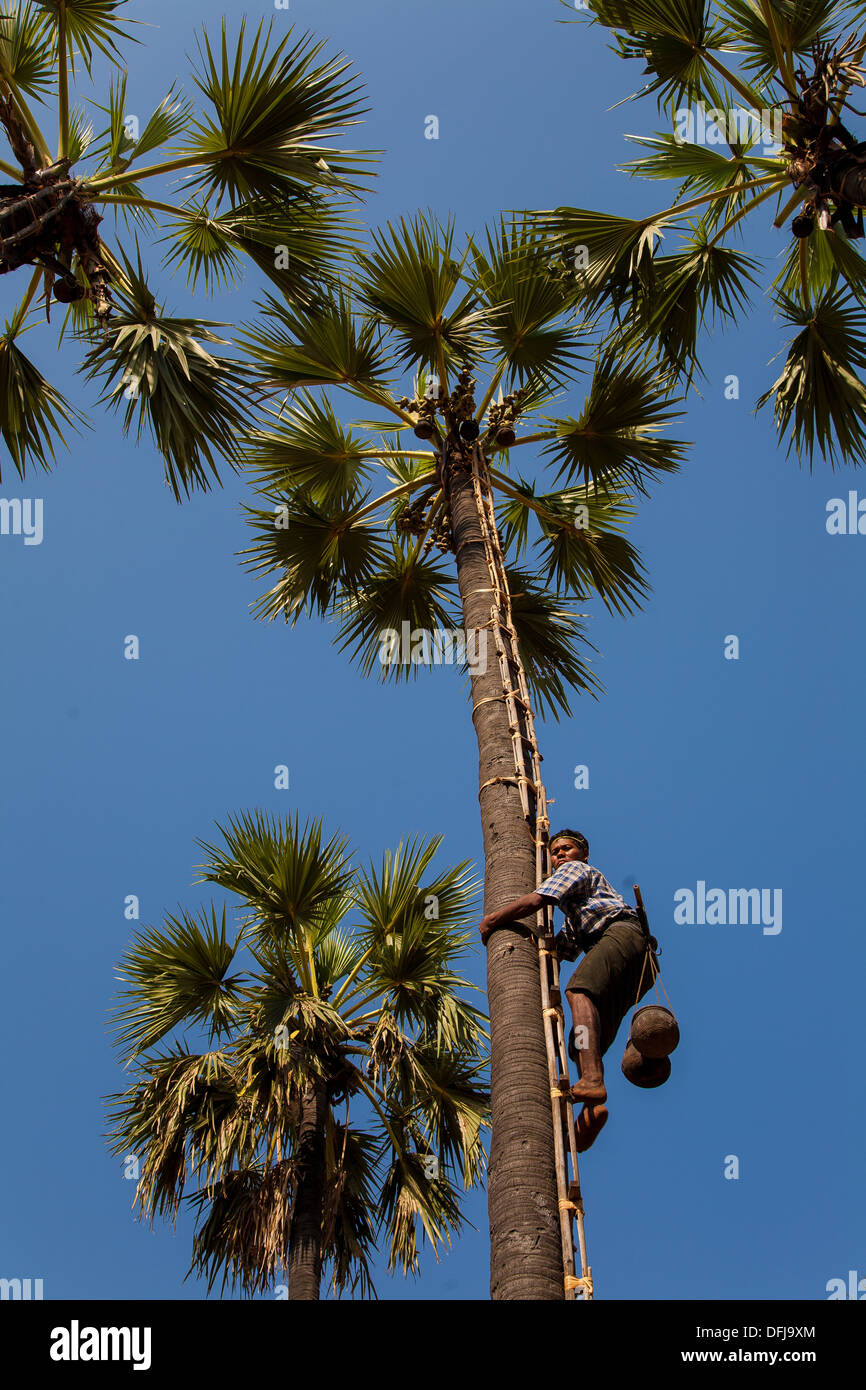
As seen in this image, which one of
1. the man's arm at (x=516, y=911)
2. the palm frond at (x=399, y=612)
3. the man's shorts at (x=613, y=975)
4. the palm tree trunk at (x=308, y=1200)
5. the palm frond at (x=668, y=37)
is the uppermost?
the palm frond at (x=668, y=37)

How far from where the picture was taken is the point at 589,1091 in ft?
15.5

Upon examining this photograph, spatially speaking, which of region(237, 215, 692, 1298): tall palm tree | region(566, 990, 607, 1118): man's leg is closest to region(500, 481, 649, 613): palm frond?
region(237, 215, 692, 1298): tall palm tree

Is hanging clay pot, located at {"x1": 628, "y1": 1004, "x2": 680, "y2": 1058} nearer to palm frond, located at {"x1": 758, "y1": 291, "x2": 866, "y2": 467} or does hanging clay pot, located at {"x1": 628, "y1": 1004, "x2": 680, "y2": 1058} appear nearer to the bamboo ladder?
the bamboo ladder

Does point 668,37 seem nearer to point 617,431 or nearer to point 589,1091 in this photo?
point 617,431

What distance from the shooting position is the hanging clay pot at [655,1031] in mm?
4812

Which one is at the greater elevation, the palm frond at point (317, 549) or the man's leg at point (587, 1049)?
the palm frond at point (317, 549)

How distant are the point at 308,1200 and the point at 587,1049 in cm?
526

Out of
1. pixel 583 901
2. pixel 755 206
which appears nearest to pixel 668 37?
pixel 755 206

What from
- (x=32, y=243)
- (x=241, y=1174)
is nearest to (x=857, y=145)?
(x=32, y=243)

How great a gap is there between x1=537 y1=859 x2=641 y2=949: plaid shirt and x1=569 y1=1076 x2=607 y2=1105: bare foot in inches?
28.6

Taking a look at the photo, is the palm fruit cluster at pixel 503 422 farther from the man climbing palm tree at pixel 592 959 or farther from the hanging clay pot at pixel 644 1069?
the hanging clay pot at pixel 644 1069

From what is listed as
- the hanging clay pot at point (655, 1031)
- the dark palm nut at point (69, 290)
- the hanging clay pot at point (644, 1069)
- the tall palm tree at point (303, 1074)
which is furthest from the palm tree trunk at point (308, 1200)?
the dark palm nut at point (69, 290)

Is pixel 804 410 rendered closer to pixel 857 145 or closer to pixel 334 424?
pixel 857 145
